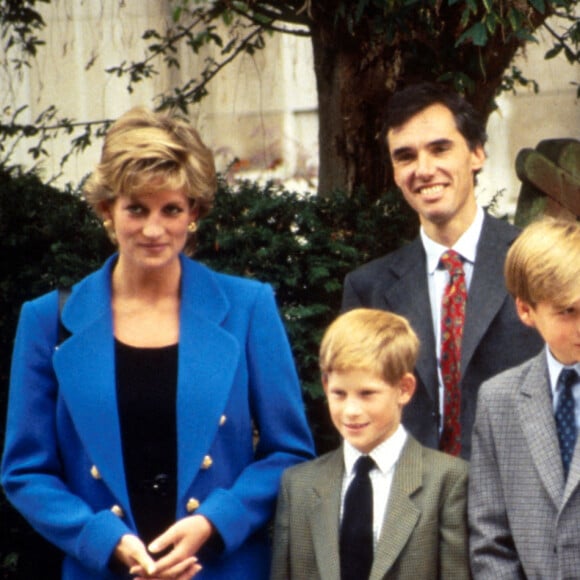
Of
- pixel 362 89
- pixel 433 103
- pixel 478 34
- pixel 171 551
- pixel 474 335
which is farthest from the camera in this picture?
pixel 362 89

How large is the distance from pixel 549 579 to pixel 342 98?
2997 millimetres

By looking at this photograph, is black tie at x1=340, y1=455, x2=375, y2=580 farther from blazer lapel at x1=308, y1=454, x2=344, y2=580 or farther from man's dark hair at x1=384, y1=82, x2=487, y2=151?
man's dark hair at x1=384, y1=82, x2=487, y2=151

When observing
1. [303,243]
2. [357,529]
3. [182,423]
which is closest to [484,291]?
[357,529]

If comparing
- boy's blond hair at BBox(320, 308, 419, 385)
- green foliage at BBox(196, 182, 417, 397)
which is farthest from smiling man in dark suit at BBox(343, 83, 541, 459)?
green foliage at BBox(196, 182, 417, 397)

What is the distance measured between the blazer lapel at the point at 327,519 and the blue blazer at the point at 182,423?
0.12 metres

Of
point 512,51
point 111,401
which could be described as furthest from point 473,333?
point 512,51

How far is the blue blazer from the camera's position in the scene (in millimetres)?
3498

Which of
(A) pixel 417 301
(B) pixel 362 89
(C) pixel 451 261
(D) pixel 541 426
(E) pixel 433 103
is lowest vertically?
(D) pixel 541 426

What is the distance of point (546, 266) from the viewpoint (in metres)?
3.47

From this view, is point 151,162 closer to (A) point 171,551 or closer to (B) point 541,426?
(A) point 171,551

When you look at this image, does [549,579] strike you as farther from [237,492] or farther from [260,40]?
[260,40]

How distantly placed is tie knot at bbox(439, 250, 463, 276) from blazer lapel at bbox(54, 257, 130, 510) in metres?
0.96

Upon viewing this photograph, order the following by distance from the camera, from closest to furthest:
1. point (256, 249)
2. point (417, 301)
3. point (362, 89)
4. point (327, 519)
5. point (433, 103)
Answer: point (327, 519) < point (417, 301) < point (433, 103) < point (256, 249) < point (362, 89)

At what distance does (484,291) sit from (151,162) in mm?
981
